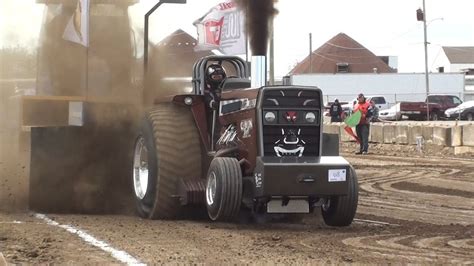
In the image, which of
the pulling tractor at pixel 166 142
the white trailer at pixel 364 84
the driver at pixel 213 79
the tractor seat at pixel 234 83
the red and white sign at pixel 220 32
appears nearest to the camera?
the pulling tractor at pixel 166 142

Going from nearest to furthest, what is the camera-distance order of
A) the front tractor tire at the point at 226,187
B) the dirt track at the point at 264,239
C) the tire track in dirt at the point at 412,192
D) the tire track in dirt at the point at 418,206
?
the dirt track at the point at 264,239
the tire track in dirt at the point at 418,206
the front tractor tire at the point at 226,187
the tire track in dirt at the point at 412,192

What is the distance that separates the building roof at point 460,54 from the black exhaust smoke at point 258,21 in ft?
314

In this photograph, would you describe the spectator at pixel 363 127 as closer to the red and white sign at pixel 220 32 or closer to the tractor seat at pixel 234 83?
the red and white sign at pixel 220 32

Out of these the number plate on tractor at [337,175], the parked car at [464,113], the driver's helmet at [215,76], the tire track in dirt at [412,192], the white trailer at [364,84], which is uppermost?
the white trailer at [364,84]

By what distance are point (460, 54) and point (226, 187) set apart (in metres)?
103

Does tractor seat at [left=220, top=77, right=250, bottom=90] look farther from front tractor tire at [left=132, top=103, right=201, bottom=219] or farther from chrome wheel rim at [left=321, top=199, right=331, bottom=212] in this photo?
chrome wheel rim at [left=321, top=199, right=331, bottom=212]

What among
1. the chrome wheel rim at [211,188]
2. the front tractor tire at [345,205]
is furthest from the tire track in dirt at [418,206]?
the chrome wheel rim at [211,188]

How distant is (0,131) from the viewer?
10.9 metres

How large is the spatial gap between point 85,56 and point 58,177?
200 centimetres

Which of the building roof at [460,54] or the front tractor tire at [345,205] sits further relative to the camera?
the building roof at [460,54]

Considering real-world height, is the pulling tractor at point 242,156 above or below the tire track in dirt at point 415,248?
above

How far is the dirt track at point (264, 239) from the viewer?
597 centimetres

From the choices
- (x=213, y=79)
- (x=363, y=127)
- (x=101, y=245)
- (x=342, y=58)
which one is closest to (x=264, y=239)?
(x=101, y=245)

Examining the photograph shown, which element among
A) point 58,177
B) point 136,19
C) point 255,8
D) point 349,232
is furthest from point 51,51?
point 349,232
